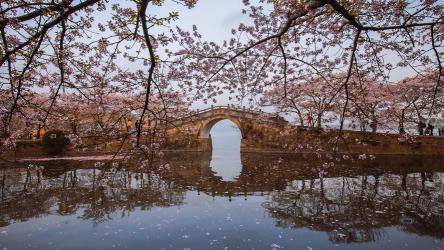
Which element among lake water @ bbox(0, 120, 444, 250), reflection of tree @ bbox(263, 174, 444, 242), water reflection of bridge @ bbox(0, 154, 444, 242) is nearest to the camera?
lake water @ bbox(0, 120, 444, 250)

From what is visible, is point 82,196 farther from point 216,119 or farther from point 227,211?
point 216,119

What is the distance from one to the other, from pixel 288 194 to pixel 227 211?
3.38 meters

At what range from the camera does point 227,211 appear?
10.5 meters

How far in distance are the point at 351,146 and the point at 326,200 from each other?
1685 cm

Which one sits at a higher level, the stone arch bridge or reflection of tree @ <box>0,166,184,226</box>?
the stone arch bridge

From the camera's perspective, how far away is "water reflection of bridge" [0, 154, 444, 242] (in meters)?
8.97

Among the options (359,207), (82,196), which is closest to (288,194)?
(359,207)

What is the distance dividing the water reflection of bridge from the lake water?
4 cm

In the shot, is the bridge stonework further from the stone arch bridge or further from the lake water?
the lake water

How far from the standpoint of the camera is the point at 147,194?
1298 centimetres

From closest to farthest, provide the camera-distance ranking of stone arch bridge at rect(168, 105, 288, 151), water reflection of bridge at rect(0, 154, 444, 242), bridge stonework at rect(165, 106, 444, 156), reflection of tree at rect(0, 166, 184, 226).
A: water reflection of bridge at rect(0, 154, 444, 242), reflection of tree at rect(0, 166, 184, 226), bridge stonework at rect(165, 106, 444, 156), stone arch bridge at rect(168, 105, 288, 151)

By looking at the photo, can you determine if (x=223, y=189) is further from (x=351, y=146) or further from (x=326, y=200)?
(x=351, y=146)

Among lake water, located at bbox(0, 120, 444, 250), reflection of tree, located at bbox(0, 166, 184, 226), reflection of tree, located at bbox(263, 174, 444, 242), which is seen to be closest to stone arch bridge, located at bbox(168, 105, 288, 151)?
lake water, located at bbox(0, 120, 444, 250)

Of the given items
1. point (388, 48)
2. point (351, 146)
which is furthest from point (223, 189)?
point (351, 146)
